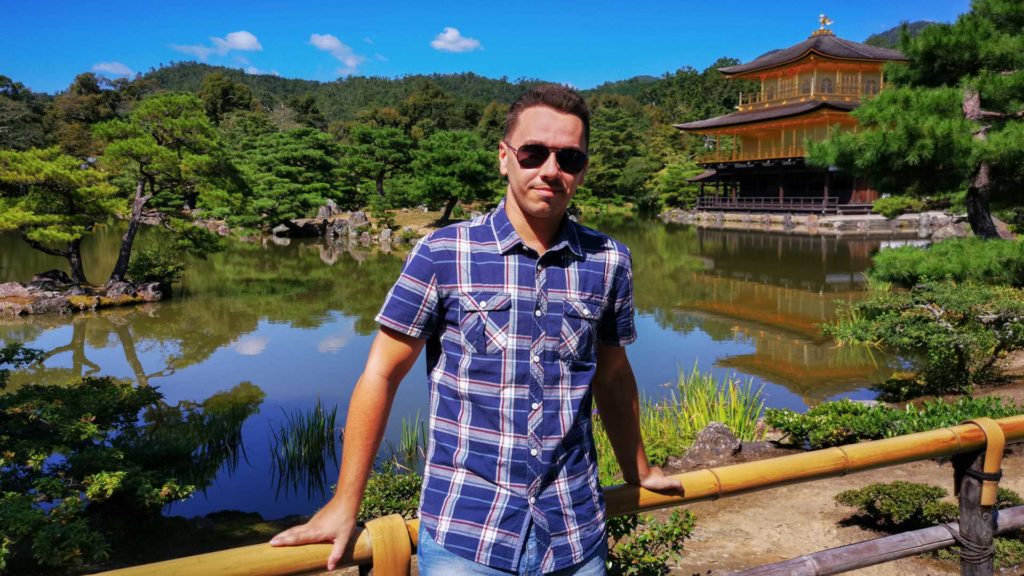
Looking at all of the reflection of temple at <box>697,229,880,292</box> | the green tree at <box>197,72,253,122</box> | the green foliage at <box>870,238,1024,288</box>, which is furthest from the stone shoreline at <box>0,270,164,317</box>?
the green tree at <box>197,72,253,122</box>

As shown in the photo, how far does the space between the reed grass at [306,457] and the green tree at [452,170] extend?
16561mm

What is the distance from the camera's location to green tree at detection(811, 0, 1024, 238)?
6.34 meters

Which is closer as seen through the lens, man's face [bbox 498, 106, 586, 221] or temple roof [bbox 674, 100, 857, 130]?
man's face [bbox 498, 106, 586, 221]

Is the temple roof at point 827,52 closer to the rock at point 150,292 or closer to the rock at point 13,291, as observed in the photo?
the rock at point 150,292

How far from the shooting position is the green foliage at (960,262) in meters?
6.34

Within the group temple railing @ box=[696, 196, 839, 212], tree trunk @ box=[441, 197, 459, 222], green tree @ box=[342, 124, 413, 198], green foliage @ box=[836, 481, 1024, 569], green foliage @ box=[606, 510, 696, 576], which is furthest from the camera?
green tree @ box=[342, 124, 413, 198]

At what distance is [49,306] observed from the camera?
10562 millimetres

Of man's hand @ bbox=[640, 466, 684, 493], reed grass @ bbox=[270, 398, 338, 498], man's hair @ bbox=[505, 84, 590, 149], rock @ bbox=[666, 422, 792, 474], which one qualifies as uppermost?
man's hair @ bbox=[505, 84, 590, 149]

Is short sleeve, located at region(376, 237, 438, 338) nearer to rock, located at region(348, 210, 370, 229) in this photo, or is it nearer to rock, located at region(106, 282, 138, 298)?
rock, located at region(106, 282, 138, 298)

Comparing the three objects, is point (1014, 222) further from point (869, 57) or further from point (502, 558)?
point (502, 558)

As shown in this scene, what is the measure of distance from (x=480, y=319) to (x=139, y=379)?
7211mm

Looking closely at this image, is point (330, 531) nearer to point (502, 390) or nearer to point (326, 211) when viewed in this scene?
point (502, 390)

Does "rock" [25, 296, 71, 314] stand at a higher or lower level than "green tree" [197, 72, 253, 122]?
lower

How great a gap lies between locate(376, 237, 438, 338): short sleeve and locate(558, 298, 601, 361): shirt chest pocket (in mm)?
217
